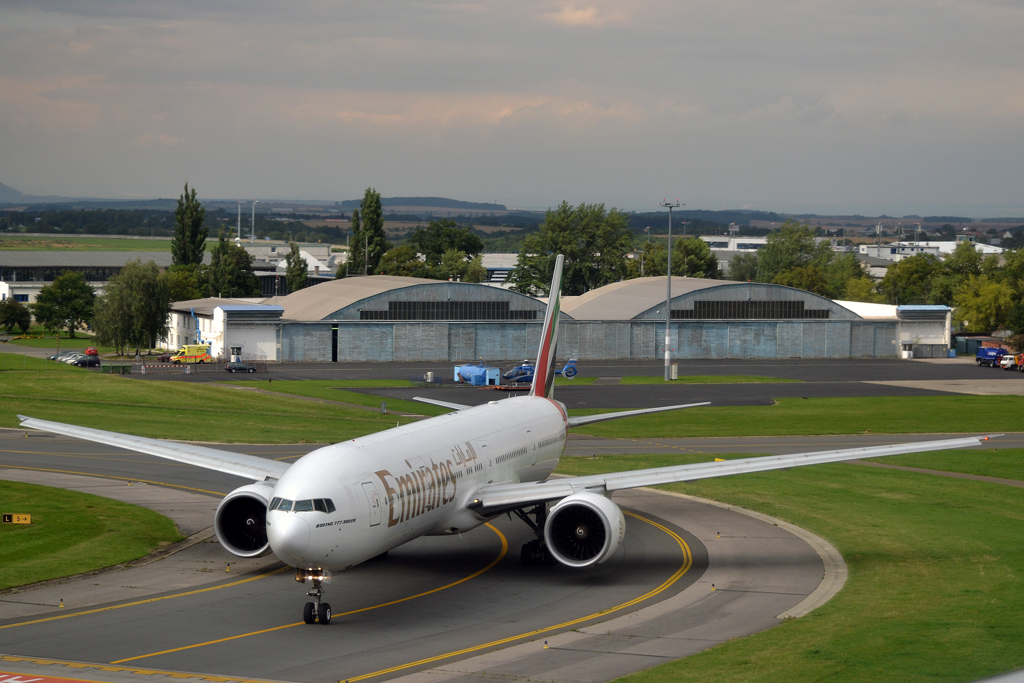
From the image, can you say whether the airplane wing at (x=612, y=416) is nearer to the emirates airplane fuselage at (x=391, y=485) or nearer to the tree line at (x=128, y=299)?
the emirates airplane fuselage at (x=391, y=485)

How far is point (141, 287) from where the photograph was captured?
136 metres

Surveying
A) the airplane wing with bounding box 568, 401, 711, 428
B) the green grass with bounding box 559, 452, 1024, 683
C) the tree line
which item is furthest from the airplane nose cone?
the tree line

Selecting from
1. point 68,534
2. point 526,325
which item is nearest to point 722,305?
point 526,325

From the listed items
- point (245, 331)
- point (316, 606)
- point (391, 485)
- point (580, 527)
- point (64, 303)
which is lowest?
point (316, 606)

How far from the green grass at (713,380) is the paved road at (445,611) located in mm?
69372

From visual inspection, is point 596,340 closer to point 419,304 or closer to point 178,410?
point 419,304

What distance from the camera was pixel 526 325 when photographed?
458 feet

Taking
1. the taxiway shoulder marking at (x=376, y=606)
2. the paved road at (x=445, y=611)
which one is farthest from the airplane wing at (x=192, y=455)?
the taxiway shoulder marking at (x=376, y=606)

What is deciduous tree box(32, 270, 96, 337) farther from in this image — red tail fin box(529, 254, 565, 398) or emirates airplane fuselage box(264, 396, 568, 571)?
emirates airplane fuselage box(264, 396, 568, 571)

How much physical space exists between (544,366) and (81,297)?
14377 centimetres

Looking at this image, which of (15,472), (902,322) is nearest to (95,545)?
A: (15,472)

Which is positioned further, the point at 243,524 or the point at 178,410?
the point at 178,410

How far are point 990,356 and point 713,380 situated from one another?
4411 cm

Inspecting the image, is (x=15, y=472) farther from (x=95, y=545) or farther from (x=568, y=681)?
(x=568, y=681)
